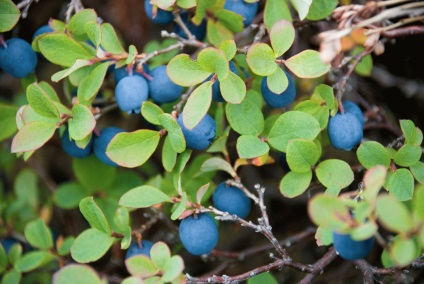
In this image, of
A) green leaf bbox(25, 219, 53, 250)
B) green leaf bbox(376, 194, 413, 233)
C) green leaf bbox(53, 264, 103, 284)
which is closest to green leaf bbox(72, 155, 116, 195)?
green leaf bbox(25, 219, 53, 250)

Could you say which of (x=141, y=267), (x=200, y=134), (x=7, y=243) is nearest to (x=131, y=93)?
(x=200, y=134)

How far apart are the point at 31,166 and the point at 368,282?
1305 mm

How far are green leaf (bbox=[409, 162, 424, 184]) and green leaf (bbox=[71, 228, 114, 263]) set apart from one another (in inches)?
25.0

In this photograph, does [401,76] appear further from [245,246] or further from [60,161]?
[60,161]

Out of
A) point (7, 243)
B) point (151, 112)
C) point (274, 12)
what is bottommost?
point (7, 243)

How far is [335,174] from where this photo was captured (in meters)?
1.08

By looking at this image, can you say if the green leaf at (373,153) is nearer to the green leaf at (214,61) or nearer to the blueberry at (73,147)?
the green leaf at (214,61)

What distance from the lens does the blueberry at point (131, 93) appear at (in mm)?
1124

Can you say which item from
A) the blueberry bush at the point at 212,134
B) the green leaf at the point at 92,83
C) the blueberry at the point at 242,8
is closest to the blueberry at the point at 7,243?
the blueberry bush at the point at 212,134

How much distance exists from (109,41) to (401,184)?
27.7 inches

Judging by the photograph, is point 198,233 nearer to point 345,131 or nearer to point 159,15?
point 345,131

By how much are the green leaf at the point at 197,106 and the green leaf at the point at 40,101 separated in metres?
0.30

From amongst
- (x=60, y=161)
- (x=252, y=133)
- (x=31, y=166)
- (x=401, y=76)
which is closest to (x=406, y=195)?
(x=252, y=133)

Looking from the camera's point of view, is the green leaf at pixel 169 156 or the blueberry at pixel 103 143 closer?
the green leaf at pixel 169 156
